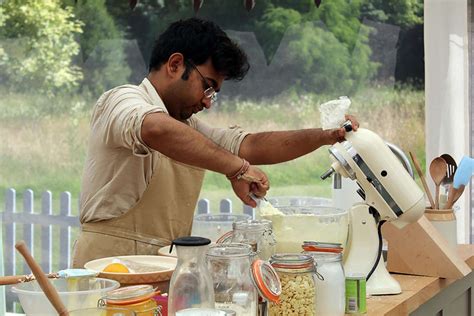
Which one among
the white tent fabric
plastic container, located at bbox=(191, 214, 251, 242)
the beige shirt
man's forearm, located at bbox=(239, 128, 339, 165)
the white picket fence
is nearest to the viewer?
plastic container, located at bbox=(191, 214, 251, 242)

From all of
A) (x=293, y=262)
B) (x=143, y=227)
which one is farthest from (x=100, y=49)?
(x=293, y=262)

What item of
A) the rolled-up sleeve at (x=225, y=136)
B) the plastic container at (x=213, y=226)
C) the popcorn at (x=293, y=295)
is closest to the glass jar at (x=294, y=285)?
the popcorn at (x=293, y=295)

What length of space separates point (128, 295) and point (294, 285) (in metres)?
0.38

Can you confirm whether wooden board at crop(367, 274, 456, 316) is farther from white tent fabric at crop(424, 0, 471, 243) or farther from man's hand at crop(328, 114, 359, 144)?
white tent fabric at crop(424, 0, 471, 243)

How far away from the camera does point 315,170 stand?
516cm

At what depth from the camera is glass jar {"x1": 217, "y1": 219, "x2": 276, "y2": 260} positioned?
1.82 m

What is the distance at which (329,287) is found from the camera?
1709 millimetres

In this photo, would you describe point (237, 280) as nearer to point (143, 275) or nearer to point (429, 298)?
point (143, 275)

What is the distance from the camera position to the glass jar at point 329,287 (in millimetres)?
1709

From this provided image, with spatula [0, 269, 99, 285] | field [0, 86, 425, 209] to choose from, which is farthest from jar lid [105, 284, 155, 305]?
field [0, 86, 425, 209]

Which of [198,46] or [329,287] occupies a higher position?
[198,46]

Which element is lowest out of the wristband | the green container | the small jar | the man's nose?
the green container

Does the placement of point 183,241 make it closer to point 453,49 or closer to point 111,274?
point 111,274

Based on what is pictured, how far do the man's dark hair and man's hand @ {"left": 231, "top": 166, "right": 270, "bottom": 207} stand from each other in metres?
0.56
